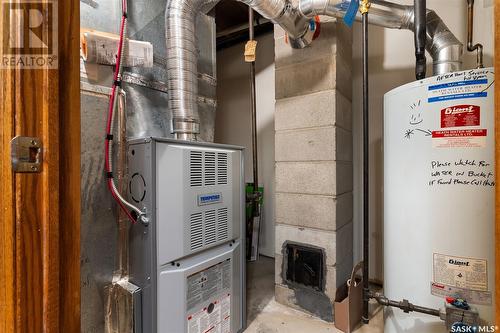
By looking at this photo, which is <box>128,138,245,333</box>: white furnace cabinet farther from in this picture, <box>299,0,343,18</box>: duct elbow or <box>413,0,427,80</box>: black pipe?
<box>413,0,427,80</box>: black pipe

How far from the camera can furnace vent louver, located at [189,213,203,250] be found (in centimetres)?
120

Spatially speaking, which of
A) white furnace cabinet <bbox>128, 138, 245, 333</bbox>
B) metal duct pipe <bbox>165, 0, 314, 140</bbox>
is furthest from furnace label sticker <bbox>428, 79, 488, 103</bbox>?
white furnace cabinet <bbox>128, 138, 245, 333</bbox>

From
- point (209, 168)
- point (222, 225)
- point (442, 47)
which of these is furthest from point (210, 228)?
point (442, 47)

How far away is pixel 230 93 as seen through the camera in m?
3.00

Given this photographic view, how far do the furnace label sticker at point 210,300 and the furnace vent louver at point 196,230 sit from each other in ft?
0.47

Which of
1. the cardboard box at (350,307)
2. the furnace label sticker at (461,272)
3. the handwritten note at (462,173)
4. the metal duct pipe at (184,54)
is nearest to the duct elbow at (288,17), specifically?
the metal duct pipe at (184,54)

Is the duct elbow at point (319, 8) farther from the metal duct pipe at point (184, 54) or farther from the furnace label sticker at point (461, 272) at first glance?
the furnace label sticker at point (461, 272)

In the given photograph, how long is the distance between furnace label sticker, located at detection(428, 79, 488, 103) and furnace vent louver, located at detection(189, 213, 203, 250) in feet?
3.70

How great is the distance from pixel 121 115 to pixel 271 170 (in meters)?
1.65

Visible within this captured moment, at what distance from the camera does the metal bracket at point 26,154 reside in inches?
16.1

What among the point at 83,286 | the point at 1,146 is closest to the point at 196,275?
the point at 83,286

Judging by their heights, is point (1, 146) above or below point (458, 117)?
below

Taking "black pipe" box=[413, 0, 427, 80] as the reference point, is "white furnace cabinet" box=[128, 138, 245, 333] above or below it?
below

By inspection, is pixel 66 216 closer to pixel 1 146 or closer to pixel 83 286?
pixel 1 146
